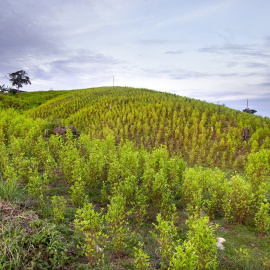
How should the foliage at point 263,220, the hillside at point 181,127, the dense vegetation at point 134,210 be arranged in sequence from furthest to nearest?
the hillside at point 181,127, the foliage at point 263,220, the dense vegetation at point 134,210

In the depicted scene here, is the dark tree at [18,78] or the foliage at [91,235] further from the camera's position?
the dark tree at [18,78]

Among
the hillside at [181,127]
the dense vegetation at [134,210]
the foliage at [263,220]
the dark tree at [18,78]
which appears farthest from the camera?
the dark tree at [18,78]

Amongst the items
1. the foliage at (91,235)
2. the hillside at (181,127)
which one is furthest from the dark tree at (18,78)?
the foliage at (91,235)

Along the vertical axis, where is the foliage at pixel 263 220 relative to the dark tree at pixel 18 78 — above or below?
below

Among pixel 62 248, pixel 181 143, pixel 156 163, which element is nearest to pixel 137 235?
pixel 62 248

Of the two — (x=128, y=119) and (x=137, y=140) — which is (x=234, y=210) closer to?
(x=137, y=140)

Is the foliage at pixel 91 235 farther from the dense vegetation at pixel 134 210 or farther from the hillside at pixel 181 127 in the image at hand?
the hillside at pixel 181 127

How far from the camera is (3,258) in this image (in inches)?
116

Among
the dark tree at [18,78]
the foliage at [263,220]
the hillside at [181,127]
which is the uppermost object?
Answer: the dark tree at [18,78]

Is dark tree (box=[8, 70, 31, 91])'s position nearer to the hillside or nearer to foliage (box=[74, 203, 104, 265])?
the hillside

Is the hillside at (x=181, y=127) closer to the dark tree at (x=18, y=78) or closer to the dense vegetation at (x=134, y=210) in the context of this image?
the dense vegetation at (x=134, y=210)

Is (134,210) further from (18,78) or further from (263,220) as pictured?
(18,78)

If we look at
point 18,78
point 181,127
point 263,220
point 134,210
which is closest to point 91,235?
point 134,210

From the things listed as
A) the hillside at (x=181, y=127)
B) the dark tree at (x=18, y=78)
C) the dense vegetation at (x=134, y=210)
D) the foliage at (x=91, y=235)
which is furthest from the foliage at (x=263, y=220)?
the dark tree at (x=18, y=78)
